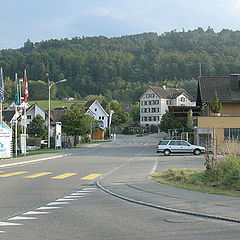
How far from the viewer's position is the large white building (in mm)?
128750

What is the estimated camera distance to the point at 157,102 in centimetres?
13150

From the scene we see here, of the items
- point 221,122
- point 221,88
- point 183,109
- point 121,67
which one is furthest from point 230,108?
point 121,67

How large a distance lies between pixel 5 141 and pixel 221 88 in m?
27.4

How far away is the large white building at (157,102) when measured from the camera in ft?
422

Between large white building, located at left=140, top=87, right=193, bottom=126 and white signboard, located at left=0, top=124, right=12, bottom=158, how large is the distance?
9519 cm

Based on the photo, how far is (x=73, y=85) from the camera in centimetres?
17400

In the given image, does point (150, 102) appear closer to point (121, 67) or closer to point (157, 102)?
point (157, 102)

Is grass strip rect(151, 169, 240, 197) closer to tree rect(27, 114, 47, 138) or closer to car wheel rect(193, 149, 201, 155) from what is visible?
car wheel rect(193, 149, 201, 155)

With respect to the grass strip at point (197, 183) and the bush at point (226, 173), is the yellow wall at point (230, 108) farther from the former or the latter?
the bush at point (226, 173)

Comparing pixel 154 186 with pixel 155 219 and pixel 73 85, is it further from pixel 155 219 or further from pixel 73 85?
pixel 73 85

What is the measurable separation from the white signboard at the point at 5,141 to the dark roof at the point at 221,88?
912 inches

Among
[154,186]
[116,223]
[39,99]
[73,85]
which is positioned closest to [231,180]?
[154,186]

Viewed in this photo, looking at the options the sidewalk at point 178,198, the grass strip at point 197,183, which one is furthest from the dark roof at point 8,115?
the sidewalk at point 178,198

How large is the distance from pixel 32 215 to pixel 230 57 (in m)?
164
